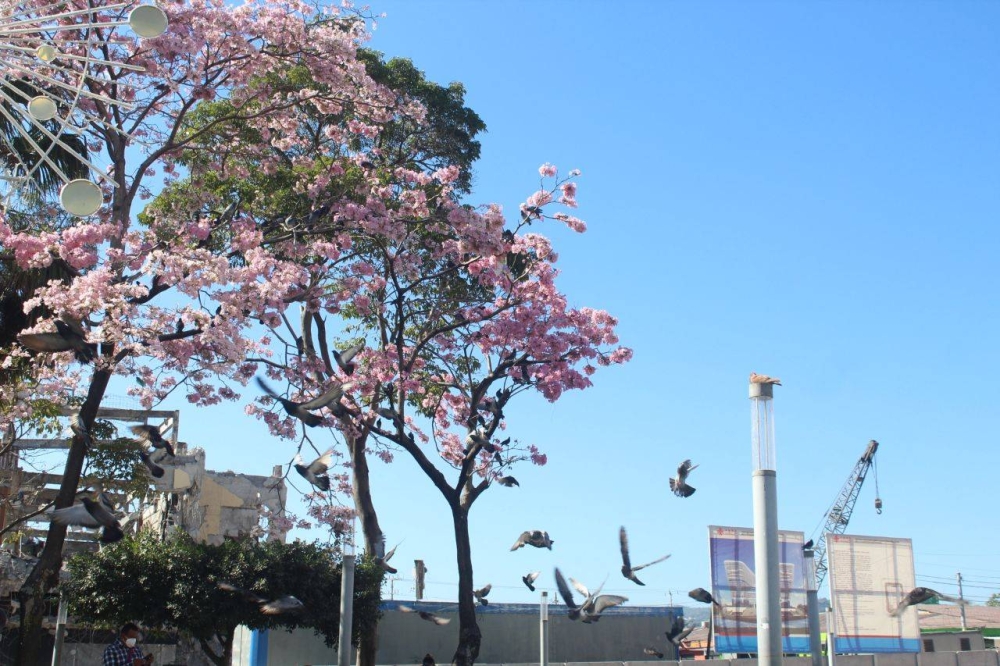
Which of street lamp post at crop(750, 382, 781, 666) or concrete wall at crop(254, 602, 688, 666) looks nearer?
street lamp post at crop(750, 382, 781, 666)

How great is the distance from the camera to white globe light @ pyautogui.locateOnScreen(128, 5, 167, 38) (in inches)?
238

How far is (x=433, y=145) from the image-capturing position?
1852cm

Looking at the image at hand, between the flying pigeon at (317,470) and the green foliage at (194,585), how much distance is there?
2.57 metres

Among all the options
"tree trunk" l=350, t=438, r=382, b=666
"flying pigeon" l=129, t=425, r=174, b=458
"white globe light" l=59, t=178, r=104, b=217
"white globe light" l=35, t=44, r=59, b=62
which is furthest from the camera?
"tree trunk" l=350, t=438, r=382, b=666

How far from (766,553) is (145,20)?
191 inches

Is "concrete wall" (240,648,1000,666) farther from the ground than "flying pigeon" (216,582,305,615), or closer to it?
closer to it

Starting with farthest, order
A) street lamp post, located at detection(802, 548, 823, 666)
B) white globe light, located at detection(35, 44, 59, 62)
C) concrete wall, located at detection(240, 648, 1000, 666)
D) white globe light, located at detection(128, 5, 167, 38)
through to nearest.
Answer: concrete wall, located at detection(240, 648, 1000, 666) → street lamp post, located at detection(802, 548, 823, 666) → white globe light, located at detection(35, 44, 59, 62) → white globe light, located at detection(128, 5, 167, 38)

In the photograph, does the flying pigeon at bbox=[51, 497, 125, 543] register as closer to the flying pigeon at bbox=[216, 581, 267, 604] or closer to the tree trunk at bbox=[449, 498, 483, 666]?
the flying pigeon at bbox=[216, 581, 267, 604]

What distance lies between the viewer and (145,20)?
6066mm

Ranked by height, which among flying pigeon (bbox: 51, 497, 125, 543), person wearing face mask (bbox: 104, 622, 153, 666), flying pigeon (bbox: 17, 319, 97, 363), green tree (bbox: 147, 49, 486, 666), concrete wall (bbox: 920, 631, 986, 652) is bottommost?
concrete wall (bbox: 920, 631, 986, 652)

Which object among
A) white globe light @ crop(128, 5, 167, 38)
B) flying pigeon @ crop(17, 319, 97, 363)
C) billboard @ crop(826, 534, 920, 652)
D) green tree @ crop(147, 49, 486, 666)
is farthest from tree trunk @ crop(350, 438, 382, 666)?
white globe light @ crop(128, 5, 167, 38)

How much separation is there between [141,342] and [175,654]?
13.3m

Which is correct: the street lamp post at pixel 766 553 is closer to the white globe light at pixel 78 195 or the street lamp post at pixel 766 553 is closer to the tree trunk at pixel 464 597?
the white globe light at pixel 78 195

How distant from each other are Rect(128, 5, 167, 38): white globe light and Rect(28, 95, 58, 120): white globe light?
0.78 metres
